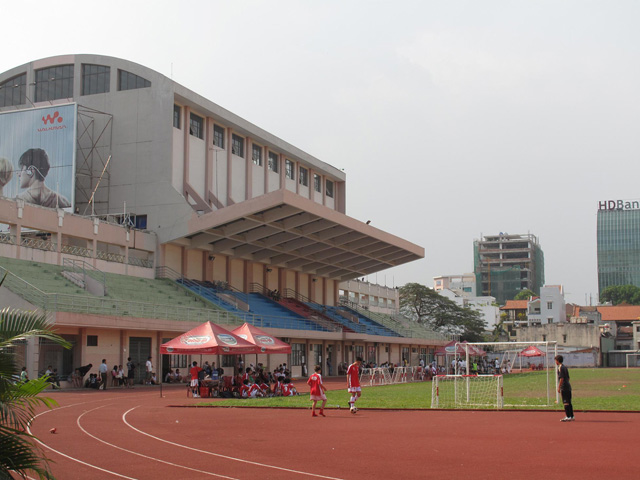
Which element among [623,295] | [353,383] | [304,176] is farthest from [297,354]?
[623,295]

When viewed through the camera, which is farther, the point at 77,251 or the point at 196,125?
the point at 196,125

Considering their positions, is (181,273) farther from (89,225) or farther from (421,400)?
(421,400)

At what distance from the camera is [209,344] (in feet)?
95.9

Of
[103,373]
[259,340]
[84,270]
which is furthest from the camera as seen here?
[84,270]

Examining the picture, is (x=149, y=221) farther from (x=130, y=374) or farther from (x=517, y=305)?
(x=517, y=305)

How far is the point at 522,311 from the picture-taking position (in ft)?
475

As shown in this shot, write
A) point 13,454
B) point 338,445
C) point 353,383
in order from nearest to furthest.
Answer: point 13,454
point 338,445
point 353,383

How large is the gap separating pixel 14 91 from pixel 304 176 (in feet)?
88.3

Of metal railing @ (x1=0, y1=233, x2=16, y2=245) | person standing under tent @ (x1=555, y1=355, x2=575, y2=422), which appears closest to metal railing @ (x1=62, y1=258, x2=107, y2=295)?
metal railing @ (x1=0, y1=233, x2=16, y2=245)

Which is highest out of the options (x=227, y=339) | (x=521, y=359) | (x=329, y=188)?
(x=329, y=188)

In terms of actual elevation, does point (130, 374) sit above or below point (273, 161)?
below

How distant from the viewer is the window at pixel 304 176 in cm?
7275

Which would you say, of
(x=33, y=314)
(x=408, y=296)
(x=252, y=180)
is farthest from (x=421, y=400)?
(x=408, y=296)

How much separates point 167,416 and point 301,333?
1290 inches
